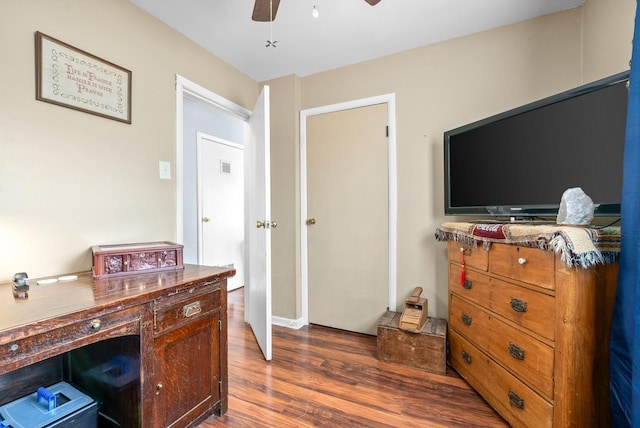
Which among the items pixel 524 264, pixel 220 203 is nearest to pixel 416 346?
pixel 524 264

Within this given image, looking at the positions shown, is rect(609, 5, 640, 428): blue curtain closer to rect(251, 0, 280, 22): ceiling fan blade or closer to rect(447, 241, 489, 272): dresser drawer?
rect(447, 241, 489, 272): dresser drawer

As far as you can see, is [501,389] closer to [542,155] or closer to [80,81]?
[542,155]

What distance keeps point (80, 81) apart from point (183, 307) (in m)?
1.26

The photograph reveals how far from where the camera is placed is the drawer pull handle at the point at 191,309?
4.17 feet

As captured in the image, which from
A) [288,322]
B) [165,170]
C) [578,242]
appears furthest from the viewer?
[288,322]

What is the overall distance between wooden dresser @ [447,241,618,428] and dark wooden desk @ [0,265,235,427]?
1381 mm

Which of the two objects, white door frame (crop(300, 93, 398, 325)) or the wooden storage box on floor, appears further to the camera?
white door frame (crop(300, 93, 398, 325))

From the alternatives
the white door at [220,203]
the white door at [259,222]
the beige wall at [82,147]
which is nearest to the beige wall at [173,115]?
the beige wall at [82,147]

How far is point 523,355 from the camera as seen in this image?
1287mm

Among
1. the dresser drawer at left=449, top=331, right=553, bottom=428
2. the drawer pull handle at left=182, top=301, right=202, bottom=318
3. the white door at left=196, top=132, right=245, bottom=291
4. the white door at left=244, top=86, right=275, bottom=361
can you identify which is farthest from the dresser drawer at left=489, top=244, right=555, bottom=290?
the white door at left=196, top=132, right=245, bottom=291

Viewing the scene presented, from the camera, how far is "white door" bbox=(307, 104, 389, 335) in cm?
236

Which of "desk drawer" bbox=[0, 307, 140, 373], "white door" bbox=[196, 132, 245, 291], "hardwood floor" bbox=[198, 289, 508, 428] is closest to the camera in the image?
"desk drawer" bbox=[0, 307, 140, 373]

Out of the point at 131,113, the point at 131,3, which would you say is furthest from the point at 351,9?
the point at 131,113

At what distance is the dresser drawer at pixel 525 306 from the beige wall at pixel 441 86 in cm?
68
